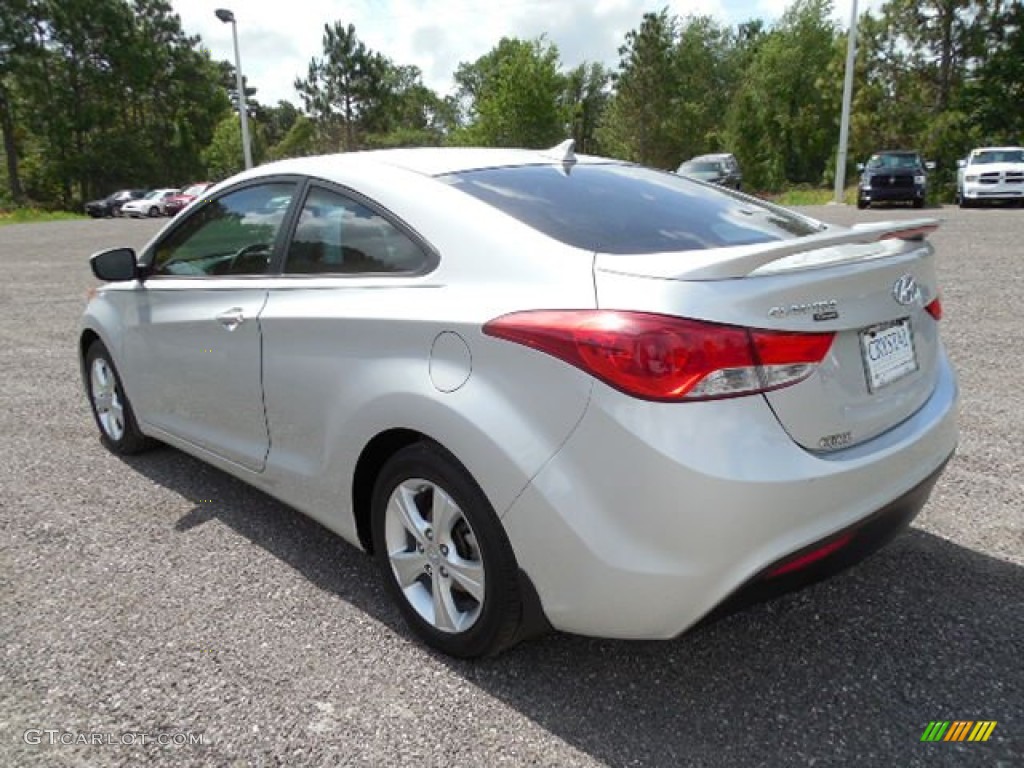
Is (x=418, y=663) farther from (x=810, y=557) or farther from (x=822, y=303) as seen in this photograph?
(x=822, y=303)

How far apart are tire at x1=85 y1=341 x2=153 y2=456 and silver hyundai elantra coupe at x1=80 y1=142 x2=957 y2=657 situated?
57.0 inches

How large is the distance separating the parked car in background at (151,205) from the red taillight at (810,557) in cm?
4248

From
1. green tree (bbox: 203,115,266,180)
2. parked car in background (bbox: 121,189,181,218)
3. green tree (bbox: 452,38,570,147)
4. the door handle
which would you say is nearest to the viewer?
the door handle

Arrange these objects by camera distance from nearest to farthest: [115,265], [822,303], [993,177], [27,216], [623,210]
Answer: [822,303] < [623,210] < [115,265] < [993,177] < [27,216]

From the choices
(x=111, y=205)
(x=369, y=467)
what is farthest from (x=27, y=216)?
(x=369, y=467)

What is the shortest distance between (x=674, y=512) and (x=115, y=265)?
10.1ft

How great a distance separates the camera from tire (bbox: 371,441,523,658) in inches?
87.2

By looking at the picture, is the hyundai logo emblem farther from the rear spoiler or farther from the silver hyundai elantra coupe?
the rear spoiler

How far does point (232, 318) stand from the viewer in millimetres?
3086

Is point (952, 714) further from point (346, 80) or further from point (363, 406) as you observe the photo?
point (346, 80)

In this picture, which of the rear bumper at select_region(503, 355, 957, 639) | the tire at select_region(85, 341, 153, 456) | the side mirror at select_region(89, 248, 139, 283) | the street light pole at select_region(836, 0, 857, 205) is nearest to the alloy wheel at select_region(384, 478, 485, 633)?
the rear bumper at select_region(503, 355, 957, 639)

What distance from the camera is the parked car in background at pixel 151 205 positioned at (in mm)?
39594

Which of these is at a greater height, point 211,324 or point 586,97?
point 586,97

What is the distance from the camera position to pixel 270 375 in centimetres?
290
